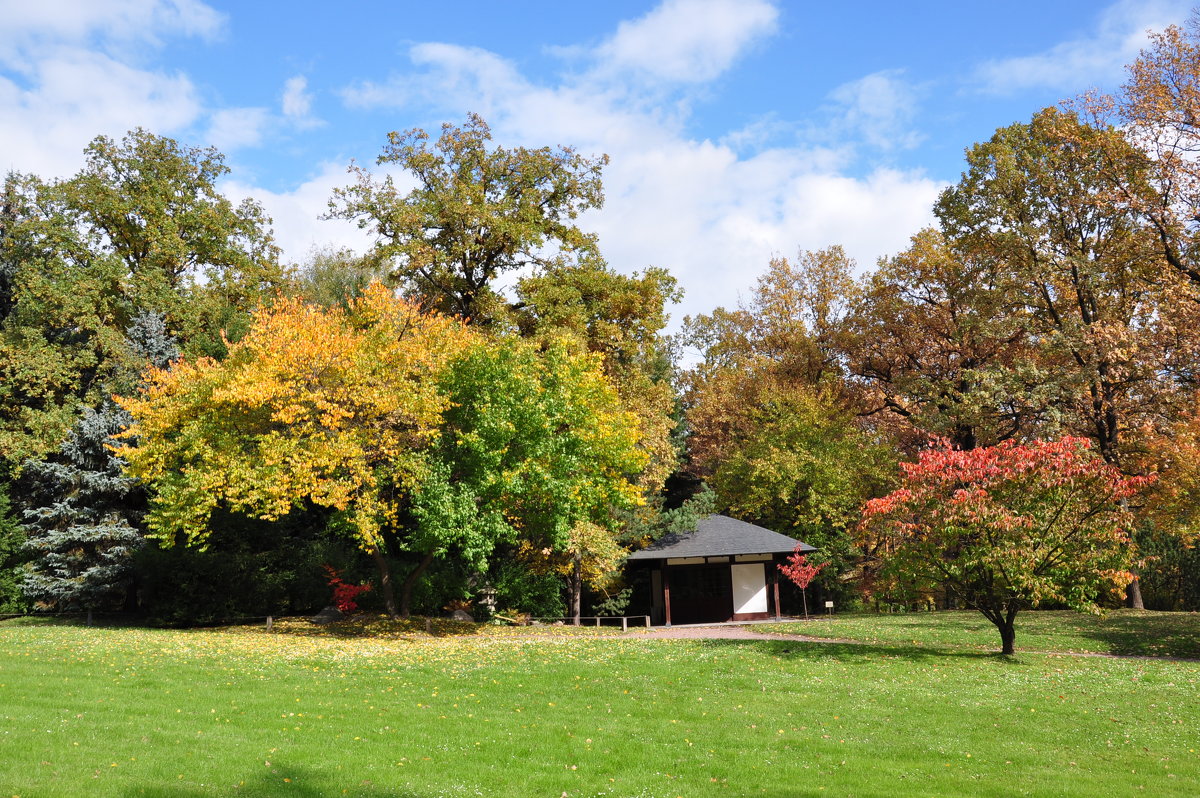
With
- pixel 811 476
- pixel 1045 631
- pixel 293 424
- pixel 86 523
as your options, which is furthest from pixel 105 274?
pixel 1045 631

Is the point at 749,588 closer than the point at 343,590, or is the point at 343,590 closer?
the point at 343,590

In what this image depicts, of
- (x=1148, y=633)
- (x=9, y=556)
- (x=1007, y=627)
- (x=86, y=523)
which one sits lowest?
(x=1148, y=633)

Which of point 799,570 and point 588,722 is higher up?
point 799,570

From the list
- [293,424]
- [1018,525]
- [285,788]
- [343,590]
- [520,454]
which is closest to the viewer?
[285,788]

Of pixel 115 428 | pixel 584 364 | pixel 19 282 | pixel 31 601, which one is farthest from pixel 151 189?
pixel 584 364

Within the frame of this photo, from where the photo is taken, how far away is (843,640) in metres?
20.5

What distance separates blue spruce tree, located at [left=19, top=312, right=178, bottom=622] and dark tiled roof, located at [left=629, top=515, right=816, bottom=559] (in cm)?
1617

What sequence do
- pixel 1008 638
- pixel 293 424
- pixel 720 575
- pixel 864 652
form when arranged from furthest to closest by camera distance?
pixel 720 575 < pixel 293 424 < pixel 864 652 < pixel 1008 638

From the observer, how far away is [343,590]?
2527 centimetres

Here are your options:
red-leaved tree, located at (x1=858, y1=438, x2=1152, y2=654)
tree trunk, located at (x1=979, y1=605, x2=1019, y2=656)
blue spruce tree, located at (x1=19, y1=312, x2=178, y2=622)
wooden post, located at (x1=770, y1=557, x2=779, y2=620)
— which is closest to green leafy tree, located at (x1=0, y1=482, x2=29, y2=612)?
blue spruce tree, located at (x1=19, y1=312, x2=178, y2=622)

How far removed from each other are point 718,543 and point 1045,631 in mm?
10691

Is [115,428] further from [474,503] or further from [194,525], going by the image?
[474,503]

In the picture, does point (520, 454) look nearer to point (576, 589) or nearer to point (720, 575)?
point (576, 589)

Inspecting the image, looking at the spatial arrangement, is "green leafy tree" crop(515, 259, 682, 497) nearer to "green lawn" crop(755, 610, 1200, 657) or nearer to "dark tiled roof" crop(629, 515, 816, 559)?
"dark tiled roof" crop(629, 515, 816, 559)
